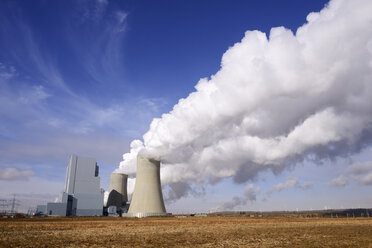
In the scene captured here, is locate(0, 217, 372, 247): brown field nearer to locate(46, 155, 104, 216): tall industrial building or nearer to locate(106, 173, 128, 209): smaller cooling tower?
locate(46, 155, 104, 216): tall industrial building

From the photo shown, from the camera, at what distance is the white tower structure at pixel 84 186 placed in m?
62.2

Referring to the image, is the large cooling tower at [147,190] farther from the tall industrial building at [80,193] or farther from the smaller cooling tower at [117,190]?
the smaller cooling tower at [117,190]

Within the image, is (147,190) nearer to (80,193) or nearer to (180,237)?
(80,193)

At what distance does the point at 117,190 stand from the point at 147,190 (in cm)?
2808

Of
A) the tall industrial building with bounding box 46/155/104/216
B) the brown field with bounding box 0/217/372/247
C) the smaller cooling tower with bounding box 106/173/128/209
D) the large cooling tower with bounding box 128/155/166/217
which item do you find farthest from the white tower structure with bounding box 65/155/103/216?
the brown field with bounding box 0/217/372/247

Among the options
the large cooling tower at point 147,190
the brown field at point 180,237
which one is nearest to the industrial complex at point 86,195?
the large cooling tower at point 147,190

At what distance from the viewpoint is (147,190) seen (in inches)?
1689

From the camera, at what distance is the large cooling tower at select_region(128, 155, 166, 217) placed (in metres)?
42.8

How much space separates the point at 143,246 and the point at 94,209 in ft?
180

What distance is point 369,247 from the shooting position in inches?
470

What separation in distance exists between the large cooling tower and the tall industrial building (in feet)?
73.6

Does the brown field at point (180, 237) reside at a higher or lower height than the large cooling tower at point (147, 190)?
lower

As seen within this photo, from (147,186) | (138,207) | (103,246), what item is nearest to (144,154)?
(147,186)

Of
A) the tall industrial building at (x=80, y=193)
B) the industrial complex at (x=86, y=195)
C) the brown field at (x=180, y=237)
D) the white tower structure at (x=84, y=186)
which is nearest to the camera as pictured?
the brown field at (x=180, y=237)
